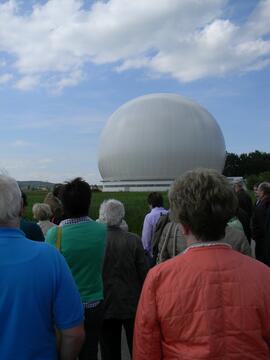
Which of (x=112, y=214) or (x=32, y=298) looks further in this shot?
(x=112, y=214)

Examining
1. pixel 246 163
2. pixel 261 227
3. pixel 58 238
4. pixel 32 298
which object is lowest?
pixel 261 227

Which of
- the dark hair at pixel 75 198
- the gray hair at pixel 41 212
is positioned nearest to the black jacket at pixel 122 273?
the dark hair at pixel 75 198

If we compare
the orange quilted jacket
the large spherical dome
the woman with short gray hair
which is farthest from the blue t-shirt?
the large spherical dome

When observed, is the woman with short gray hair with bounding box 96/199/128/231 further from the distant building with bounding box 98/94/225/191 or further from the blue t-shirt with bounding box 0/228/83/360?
the distant building with bounding box 98/94/225/191

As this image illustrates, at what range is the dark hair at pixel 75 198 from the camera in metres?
3.54

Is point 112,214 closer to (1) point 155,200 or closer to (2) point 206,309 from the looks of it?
(2) point 206,309

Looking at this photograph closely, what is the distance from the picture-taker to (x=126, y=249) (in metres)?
4.10

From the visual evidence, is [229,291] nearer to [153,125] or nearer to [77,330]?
[77,330]

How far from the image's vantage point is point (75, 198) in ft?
11.6

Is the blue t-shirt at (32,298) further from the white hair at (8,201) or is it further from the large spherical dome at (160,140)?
the large spherical dome at (160,140)

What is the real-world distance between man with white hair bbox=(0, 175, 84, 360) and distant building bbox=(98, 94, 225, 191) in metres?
47.6

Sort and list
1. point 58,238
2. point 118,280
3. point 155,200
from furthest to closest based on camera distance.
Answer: point 155,200 → point 118,280 → point 58,238

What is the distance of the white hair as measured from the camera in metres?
2.24

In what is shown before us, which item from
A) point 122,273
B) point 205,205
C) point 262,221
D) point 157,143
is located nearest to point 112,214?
point 122,273
